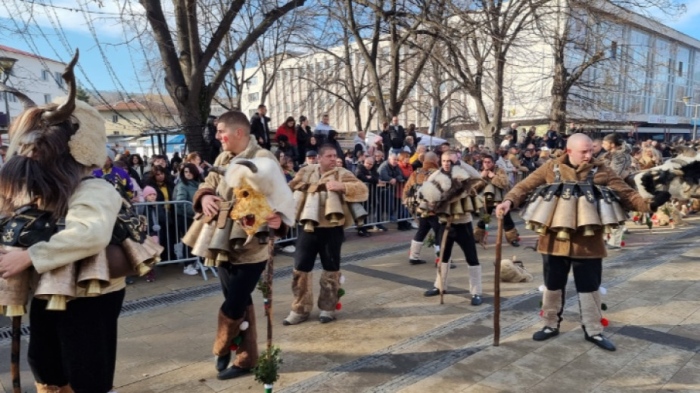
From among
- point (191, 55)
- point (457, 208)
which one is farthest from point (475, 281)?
point (191, 55)

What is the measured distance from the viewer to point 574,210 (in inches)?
169

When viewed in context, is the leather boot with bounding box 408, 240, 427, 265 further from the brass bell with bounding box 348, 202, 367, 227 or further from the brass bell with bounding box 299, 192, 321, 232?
the brass bell with bounding box 299, 192, 321, 232

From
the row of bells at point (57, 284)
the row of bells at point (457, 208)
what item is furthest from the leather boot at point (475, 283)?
the row of bells at point (57, 284)

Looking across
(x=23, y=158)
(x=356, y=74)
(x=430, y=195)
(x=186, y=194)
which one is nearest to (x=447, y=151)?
(x=430, y=195)

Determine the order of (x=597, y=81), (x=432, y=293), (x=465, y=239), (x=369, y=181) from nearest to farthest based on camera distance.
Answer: (x=465, y=239)
(x=432, y=293)
(x=369, y=181)
(x=597, y=81)

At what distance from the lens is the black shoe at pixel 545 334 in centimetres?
460

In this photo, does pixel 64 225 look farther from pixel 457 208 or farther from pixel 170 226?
pixel 170 226

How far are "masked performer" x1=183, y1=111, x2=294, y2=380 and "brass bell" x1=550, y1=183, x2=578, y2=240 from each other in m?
2.44

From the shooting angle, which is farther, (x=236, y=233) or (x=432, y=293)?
(x=432, y=293)

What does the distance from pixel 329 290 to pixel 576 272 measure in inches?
95.5

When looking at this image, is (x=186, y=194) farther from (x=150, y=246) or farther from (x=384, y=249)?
(x=150, y=246)

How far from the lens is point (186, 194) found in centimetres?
738

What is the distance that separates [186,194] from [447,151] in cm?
402

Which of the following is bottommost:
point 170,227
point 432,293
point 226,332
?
point 432,293
